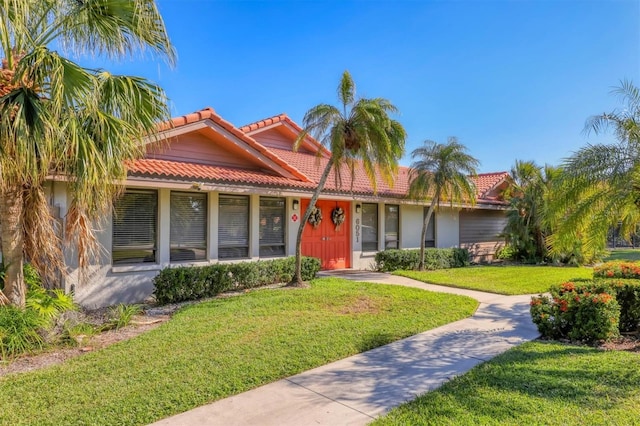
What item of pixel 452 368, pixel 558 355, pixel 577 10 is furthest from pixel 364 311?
pixel 577 10

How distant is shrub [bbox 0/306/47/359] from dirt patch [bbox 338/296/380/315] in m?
5.37

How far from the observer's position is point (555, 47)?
10.8 meters

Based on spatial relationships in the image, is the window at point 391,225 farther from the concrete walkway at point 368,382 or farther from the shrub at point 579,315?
the shrub at point 579,315

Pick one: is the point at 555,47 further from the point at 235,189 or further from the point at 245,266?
the point at 245,266

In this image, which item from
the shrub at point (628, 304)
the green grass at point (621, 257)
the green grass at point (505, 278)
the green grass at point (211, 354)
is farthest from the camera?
the green grass at point (621, 257)

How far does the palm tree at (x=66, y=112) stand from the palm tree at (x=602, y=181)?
26.1ft

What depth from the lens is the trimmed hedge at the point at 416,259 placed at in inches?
574

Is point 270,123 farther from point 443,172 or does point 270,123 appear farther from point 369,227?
point 443,172

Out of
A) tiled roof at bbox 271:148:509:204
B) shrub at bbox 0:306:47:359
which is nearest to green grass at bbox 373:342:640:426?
shrub at bbox 0:306:47:359

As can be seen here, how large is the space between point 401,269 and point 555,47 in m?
9.16

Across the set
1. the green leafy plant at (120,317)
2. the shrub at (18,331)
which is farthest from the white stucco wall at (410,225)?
the shrub at (18,331)

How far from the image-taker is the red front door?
539 inches

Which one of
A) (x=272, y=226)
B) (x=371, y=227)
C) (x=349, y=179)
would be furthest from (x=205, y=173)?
(x=371, y=227)

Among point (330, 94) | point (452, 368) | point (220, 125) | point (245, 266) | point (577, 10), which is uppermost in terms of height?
point (577, 10)
